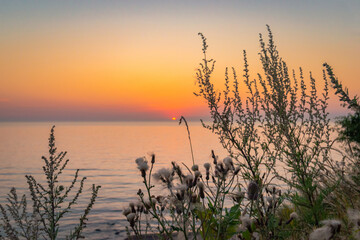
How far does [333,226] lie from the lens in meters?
1.89

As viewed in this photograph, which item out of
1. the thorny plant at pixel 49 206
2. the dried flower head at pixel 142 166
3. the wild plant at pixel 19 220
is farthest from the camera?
the wild plant at pixel 19 220

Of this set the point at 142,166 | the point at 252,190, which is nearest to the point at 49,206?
the point at 142,166

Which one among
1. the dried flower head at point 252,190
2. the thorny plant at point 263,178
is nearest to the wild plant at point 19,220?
the thorny plant at point 263,178

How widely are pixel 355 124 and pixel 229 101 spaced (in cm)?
225

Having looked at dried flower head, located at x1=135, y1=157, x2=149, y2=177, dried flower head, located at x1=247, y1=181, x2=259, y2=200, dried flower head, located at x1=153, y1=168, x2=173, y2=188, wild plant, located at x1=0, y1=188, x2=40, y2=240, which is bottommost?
wild plant, located at x1=0, y1=188, x2=40, y2=240

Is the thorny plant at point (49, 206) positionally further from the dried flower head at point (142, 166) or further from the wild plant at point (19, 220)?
the dried flower head at point (142, 166)

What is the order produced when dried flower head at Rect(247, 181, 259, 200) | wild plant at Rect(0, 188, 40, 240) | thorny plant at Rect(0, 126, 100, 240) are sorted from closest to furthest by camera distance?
dried flower head at Rect(247, 181, 259, 200)
thorny plant at Rect(0, 126, 100, 240)
wild plant at Rect(0, 188, 40, 240)

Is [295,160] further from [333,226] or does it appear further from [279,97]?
[333,226]

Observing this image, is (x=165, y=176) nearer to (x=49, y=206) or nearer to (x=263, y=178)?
(x=263, y=178)

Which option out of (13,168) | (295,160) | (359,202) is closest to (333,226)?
(295,160)

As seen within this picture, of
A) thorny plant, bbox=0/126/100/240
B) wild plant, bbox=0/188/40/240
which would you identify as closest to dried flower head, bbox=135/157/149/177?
thorny plant, bbox=0/126/100/240

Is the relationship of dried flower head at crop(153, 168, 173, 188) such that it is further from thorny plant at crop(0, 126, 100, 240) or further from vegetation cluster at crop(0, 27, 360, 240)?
thorny plant at crop(0, 126, 100, 240)

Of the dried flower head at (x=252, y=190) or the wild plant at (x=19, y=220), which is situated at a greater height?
the dried flower head at (x=252, y=190)

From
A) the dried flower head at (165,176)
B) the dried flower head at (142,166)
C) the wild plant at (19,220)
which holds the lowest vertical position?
the wild plant at (19,220)
